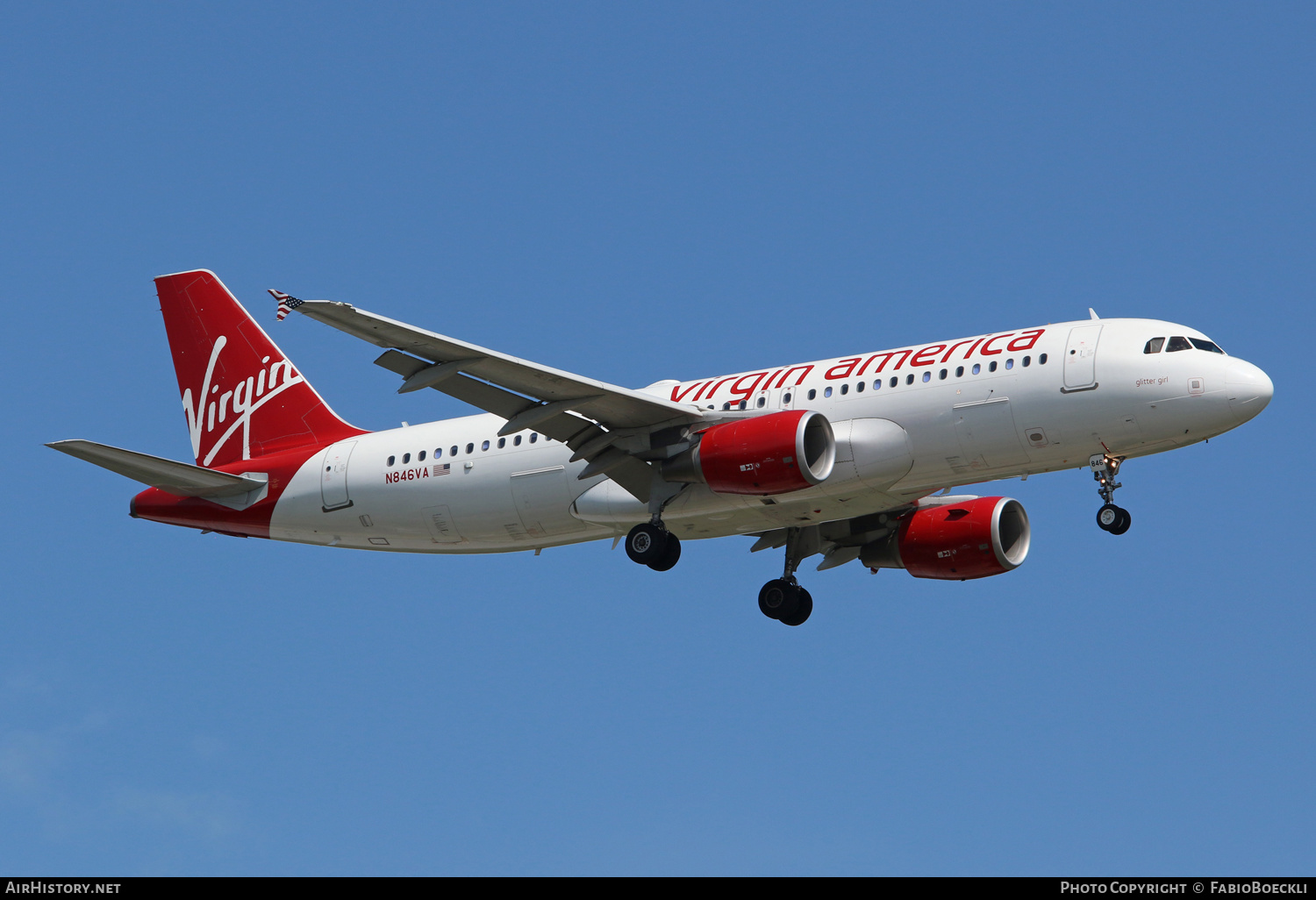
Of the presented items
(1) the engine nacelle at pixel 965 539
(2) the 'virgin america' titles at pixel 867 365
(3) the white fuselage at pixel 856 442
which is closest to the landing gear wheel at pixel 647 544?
(3) the white fuselage at pixel 856 442

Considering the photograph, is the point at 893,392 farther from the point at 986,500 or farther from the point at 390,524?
the point at 390,524

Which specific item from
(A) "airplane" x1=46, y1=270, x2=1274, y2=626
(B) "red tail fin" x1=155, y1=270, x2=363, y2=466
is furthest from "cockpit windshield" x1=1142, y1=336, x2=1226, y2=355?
(B) "red tail fin" x1=155, y1=270, x2=363, y2=466

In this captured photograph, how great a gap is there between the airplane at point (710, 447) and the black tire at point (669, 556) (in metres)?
0.06

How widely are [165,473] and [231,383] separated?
5.01 meters

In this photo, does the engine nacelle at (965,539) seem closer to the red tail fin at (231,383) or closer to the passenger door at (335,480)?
the passenger door at (335,480)

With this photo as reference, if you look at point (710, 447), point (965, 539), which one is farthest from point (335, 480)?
point (965, 539)

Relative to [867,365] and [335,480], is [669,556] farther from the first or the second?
[335,480]

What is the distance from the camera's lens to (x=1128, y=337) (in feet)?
113

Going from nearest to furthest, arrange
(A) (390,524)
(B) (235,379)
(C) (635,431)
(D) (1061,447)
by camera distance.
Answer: (D) (1061,447) → (C) (635,431) → (A) (390,524) → (B) (235,379)

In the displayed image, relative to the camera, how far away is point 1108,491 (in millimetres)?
34344

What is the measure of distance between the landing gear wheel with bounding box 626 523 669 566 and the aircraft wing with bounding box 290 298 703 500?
82 centimetres
